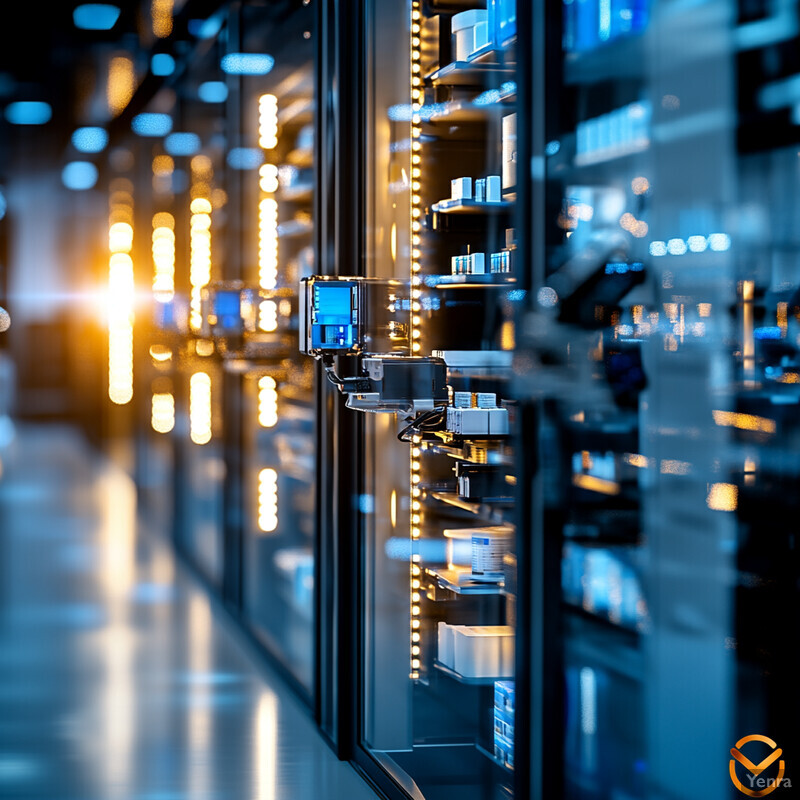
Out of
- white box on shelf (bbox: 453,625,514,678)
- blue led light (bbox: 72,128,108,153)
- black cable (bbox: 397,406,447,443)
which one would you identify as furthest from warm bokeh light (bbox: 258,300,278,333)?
blue led light (bbox: 72,128,108,153)

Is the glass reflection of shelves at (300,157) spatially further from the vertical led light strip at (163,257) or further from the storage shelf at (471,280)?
the vertical led light strip at (163,257)

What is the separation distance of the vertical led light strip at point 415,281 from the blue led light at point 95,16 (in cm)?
397

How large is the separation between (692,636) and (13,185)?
11.1 m

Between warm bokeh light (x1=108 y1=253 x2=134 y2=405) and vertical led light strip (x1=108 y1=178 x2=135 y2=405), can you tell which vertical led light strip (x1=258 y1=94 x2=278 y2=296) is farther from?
warm bokeh light (x1=108 y1=253 x2=134 y2=405)

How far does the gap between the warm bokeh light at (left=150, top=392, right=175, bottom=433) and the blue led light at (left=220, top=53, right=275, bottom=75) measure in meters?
3.03

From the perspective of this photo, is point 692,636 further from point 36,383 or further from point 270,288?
point 36,383

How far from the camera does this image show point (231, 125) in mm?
6273

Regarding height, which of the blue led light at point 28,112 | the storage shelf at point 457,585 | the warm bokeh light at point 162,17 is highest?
the blue led light at point 28,112

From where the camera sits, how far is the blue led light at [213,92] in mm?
6426

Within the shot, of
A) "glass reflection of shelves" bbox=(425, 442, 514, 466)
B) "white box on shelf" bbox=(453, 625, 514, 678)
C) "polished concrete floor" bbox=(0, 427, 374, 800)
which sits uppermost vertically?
"glass reflection of shelves" bbox=(425, 442, 514, 466)

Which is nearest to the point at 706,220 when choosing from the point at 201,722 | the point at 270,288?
the point at 201,722

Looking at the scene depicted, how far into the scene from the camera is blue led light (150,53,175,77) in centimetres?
754

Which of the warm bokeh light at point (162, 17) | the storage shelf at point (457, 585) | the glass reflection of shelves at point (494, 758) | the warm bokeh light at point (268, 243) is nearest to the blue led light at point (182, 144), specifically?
the warm bokeh light at point (162, 17)

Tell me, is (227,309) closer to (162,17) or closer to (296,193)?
(296,193)
